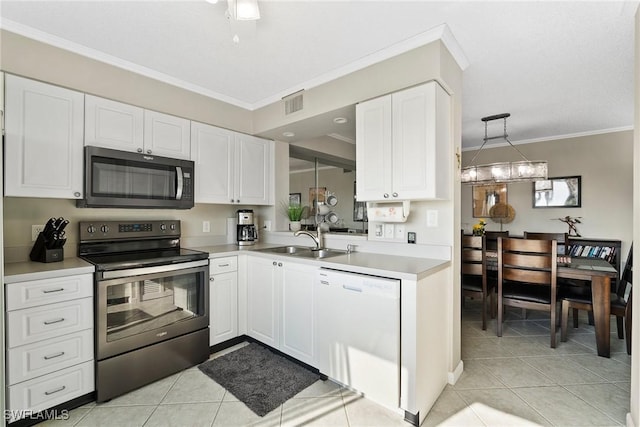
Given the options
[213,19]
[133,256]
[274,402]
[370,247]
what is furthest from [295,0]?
[274,402]

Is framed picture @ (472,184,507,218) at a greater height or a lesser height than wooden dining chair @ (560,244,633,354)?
greater

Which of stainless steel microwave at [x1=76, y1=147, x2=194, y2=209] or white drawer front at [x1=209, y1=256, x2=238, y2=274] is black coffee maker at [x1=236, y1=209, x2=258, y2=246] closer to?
white drawer front at [x1=209, y1=256, x2=238, y2=274]

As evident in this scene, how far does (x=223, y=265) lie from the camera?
2727 millimetres

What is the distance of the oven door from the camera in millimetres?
2016

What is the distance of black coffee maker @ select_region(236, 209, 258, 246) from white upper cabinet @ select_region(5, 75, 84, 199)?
4.80ft

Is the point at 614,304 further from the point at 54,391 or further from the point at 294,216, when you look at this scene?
the point at 54,391

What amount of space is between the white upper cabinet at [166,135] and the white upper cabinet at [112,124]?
5 cm

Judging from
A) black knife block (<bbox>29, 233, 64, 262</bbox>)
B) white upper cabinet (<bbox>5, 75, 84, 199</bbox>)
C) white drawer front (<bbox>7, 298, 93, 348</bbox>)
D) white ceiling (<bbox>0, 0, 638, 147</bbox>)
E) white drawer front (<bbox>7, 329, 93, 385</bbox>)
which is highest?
white ceiling (<bbox>0, 0, 638, 147</bbox>)

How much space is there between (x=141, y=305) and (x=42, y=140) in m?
1.29

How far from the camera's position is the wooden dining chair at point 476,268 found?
10.8 feet

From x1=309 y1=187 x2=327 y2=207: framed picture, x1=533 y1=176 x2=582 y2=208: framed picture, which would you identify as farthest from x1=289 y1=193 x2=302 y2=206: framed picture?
x1=533 y1=176 x2=582 y2=208: framed picture

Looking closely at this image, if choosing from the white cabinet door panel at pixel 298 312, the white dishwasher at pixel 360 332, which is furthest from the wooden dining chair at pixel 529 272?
the white cabinet door panel at pixel 298 312

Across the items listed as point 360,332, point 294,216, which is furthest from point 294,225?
point 360,332

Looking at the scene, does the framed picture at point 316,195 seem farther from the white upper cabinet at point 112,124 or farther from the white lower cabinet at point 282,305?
the white upper cabinet at point 112,124
